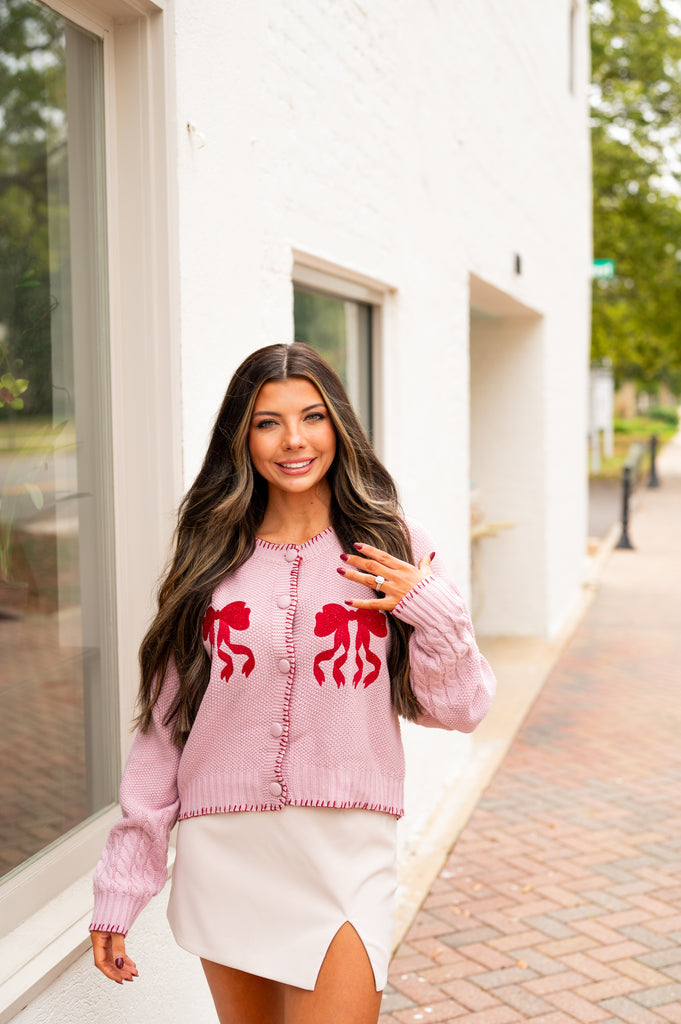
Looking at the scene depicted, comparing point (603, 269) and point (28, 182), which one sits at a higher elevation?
point (603, 269)

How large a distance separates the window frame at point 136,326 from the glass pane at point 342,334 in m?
1.34

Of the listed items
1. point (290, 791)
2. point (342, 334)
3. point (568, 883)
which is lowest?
point (568, 883)

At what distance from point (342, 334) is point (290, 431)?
2.58m

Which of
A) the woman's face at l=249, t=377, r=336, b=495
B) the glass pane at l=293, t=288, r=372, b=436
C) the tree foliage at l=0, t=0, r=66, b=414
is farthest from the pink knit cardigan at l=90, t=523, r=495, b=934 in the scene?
the glass pane at l=293, t=288, r=372, b=436

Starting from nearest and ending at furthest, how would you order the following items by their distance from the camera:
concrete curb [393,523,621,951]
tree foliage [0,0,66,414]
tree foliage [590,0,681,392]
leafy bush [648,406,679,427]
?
tree foliage [0,0,66,414] < concrete curb [393,523,621,951] < tree foliage [590,0,681,392] < leafy bush [648,406,679,427]

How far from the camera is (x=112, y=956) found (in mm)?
2092

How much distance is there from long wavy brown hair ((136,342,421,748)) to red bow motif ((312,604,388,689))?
74 mm

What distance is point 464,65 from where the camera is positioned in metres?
6.07

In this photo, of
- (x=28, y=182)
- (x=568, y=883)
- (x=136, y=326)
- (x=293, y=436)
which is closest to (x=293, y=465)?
(x=293, y=436)

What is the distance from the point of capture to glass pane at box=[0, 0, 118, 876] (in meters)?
2.51

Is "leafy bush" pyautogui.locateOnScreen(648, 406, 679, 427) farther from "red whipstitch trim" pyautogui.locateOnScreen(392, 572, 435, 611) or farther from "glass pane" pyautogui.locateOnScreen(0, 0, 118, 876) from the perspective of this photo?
"red whipstitch trim" pyautogui.locateOnScreen(392, 572, 435, 611)

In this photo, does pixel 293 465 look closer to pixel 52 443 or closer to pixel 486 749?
pixel 52 443

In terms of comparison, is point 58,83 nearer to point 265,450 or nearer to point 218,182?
Answer: point 218,182

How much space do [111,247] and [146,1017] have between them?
1.97 m
